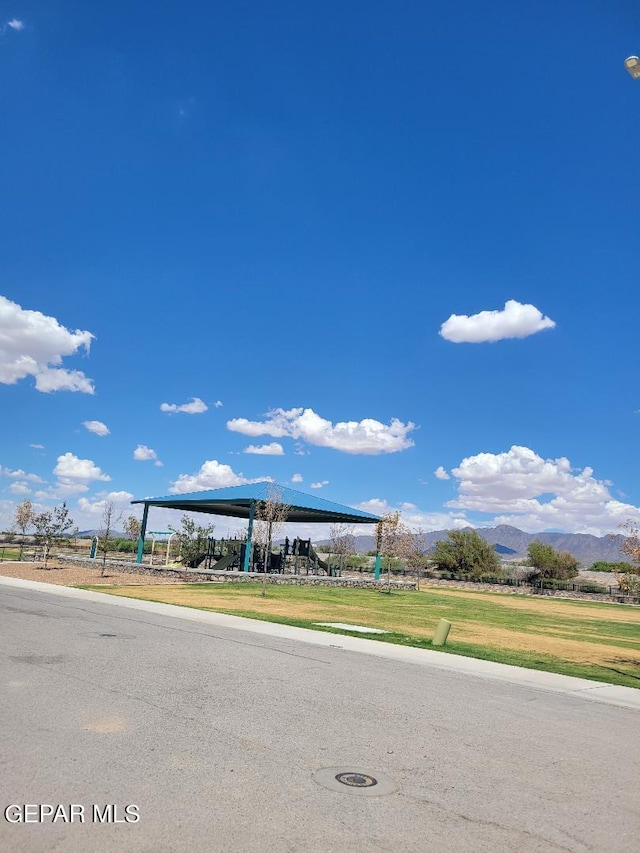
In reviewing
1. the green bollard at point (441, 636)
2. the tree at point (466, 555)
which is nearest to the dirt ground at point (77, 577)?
the green bollard at point (441, 636)

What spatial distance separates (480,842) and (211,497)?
3606 centimetres

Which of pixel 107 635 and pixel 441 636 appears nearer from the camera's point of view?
pixel 107 635

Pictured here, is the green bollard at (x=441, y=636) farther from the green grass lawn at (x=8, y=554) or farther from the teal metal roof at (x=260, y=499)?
the green grass lawn at (x=8, y=554)

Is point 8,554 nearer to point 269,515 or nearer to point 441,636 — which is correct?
point 269,515

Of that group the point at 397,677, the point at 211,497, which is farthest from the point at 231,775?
the point at 211,497

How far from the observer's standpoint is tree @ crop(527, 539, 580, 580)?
240ft

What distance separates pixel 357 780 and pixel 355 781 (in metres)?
0.04

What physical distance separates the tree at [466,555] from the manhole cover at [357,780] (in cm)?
6998

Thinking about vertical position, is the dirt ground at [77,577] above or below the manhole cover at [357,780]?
below

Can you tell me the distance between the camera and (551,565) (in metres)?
73.6

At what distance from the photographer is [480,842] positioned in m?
4.48

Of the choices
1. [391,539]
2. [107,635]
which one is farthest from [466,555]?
[107,635]

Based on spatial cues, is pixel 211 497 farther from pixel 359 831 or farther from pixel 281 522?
pixel 359 831

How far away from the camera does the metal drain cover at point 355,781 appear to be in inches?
206
